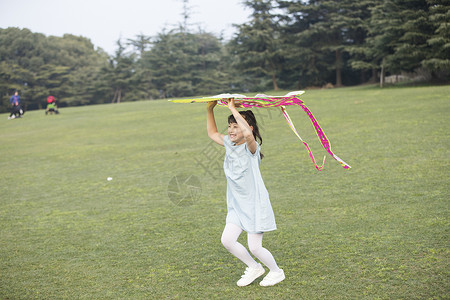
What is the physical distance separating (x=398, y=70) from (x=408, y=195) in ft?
69.9

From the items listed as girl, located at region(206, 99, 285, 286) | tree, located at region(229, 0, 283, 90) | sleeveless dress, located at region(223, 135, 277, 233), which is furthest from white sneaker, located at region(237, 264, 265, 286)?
tree, located at region(229, 0, 283, 90)

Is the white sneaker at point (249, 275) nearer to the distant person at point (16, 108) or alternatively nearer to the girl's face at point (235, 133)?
the girl's face at point (235, 133)

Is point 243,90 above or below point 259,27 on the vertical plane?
below

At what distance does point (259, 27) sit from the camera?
40.2 metres

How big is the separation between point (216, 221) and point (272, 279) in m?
2.07

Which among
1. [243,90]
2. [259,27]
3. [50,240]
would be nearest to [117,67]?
[243,90]

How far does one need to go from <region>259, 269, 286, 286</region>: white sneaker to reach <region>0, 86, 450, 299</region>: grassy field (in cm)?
6

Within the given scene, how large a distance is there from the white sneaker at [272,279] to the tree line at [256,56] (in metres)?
21.1

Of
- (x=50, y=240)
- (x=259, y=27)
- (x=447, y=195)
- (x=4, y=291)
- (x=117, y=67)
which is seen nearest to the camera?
(x=4, y=291)

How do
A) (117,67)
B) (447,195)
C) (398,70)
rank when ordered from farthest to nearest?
(117,67)
(398,70)
(447,195)

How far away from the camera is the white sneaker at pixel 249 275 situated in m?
3.83

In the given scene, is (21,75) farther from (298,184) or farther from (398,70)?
(298,184)

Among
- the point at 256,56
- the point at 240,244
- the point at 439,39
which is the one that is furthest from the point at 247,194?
the point at 256,56

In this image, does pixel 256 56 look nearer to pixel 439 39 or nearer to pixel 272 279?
pixel 439 39
